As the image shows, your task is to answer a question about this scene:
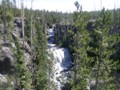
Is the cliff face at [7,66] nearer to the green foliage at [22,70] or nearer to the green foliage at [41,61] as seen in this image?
the green foliage at [41,61]

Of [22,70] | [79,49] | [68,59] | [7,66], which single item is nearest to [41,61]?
[22,70]

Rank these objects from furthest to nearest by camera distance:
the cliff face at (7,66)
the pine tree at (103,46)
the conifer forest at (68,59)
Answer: the cliff face at (7,66), the conifer forest at (68,59), the pine tree at (103,46)

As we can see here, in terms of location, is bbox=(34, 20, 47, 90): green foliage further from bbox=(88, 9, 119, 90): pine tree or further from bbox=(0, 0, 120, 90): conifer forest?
bbox=(88, 9, 119, 90): pine tree

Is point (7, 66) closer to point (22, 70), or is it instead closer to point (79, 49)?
point (22, 70)

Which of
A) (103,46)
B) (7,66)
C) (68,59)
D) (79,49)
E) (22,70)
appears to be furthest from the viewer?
(68,59)

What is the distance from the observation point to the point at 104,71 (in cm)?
3731

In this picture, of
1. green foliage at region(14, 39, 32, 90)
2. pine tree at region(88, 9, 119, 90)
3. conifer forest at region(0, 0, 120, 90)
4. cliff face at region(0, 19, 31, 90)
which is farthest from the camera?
cliff face at region(0, 19, 31, 90)

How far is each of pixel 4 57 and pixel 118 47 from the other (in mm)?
26232

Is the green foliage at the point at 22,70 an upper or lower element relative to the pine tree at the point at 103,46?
lower

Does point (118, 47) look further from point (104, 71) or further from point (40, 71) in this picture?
point (104, 71)

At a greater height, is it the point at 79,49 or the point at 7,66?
the point at 79,49

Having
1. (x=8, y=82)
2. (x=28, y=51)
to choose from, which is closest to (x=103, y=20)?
(x=8, y=82)

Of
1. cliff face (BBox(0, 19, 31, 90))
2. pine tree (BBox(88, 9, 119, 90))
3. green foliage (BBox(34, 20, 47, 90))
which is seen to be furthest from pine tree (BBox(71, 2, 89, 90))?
cliff face (BBox(0, 19, 31, 90))

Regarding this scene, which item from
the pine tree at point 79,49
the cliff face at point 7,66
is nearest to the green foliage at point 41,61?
the cliff face at point 7,66
